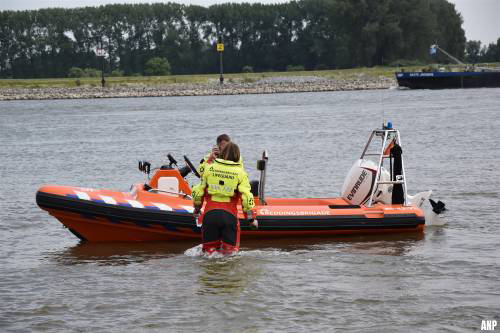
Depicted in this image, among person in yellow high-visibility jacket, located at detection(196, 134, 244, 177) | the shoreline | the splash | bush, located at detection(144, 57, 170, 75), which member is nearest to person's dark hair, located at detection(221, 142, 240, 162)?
person in yellow high-visibility jacket, located at detection(196, 134, 244, 177)

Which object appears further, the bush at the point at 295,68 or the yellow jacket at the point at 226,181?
the bush at the point at 295,68

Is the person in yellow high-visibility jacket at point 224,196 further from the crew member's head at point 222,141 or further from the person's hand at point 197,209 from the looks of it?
the crew member's head at point 222,141

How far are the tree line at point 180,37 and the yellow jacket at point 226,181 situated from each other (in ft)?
302

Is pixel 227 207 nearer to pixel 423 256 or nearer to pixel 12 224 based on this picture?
pixel 423 256

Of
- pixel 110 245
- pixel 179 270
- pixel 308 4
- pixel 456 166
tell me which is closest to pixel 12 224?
pixel 110 245

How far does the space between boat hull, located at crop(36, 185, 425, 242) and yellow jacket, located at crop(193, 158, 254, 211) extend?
1.84m

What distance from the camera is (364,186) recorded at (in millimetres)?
12453

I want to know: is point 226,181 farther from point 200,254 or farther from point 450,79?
point 450,79

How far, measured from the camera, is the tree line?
10919cm

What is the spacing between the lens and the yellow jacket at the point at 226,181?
9.59 m

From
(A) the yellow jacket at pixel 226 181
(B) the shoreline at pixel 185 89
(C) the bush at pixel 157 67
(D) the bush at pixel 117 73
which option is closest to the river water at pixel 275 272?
(A) the yellow jacket at pixel 226 181

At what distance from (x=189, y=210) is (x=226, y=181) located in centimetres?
208

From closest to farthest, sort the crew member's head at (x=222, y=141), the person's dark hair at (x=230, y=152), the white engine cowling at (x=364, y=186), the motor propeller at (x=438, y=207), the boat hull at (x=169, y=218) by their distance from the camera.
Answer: the person's dark hair at (x=230, y=152) < the crew member's head at (x=222, y=141) < the boat hull at (x=169, y=218) < the white engine cowling at (x=364, y=186) < the motor propeller at (x=438, y=207)

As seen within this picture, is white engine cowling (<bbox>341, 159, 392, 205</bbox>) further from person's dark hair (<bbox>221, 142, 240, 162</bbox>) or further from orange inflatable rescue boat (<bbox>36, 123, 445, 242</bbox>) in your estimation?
person's dark hair (<bbox>221, 142, 240, 162</bbox>)
